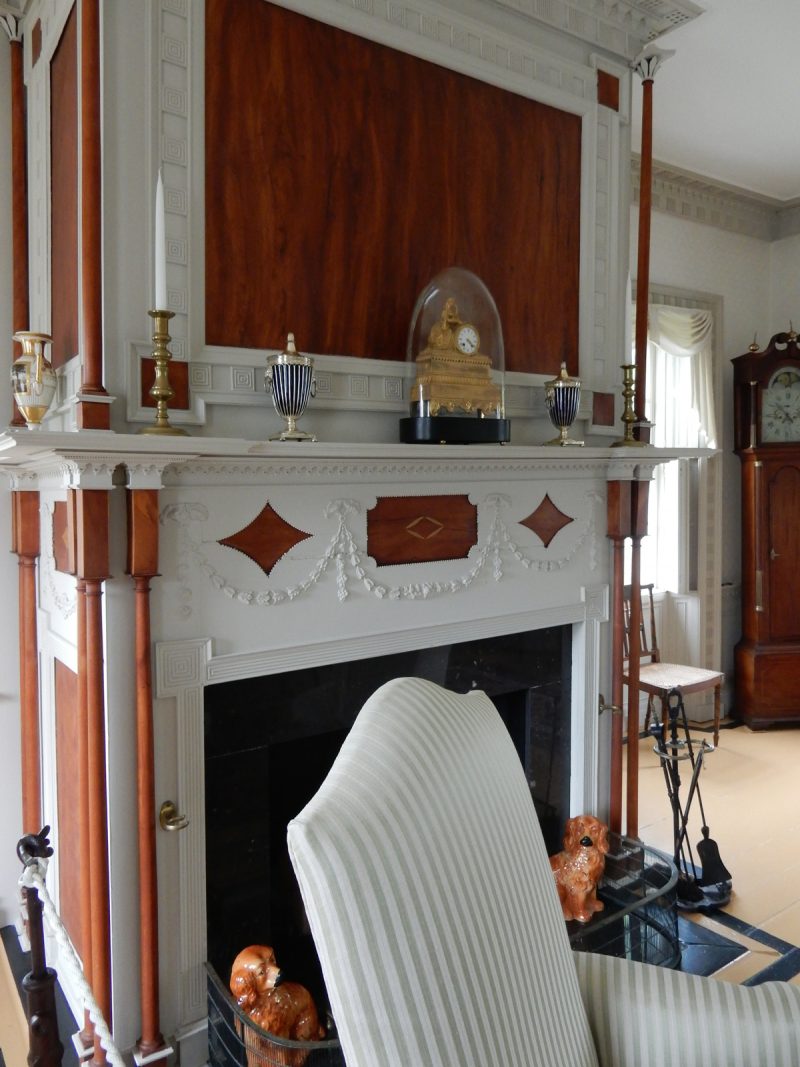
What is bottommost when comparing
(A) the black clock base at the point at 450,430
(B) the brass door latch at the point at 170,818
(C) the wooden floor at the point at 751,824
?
(C) the wooden floor at the point at 751,824

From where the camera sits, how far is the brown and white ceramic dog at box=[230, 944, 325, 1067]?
160 cm

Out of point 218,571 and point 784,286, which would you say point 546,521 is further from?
point 784,286

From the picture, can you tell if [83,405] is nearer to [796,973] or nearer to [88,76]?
[88,76]

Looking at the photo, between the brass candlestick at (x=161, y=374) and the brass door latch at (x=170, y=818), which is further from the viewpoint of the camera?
the brass door latch at (x=170, y=818)

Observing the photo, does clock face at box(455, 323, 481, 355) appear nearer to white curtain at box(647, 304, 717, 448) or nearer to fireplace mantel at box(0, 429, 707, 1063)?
fireplace mantel at box(0, 429, 707, 1063)

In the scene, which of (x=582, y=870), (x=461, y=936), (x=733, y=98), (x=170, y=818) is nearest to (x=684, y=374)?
(x=733, y=98)

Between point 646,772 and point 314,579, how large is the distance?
2348mm

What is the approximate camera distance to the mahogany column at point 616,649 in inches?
95.0

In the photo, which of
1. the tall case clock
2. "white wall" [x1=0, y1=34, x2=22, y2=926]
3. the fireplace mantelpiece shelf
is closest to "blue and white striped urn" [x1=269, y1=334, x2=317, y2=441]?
the fireplace mantelpiece shelf

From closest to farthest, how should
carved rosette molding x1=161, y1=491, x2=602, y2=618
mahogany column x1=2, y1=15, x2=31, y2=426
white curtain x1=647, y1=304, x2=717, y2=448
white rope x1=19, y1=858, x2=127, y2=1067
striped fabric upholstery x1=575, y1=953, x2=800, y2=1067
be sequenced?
white rope x1=19, y1=858, x2=127, y2=1067
striped fabric upholstery x1=575, y1=953, x2=800, y2=1067
carved rosette molding x1=161, y1=491, x2=602, y2=618
mahogany column x1=2, y1=15, x2=31, y2=426
white curtain x1=647, y1=304, x2=717, y2=448

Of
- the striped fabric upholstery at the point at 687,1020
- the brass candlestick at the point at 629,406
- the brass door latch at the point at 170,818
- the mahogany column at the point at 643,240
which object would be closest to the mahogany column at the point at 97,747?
the brass door latch at the point at 170,818

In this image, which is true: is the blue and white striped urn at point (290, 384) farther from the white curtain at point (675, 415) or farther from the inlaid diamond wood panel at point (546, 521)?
the white curtain at point (675, 415)

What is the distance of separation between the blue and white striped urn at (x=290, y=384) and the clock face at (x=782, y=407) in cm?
308

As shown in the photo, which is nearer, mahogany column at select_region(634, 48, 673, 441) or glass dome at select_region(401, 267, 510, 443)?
glass dome at select_region(401, 267, 510, 443)
